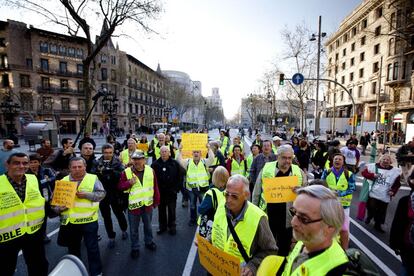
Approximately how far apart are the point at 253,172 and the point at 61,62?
167 feet

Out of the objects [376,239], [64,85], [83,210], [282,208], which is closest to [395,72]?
[376,239]

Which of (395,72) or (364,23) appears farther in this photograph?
(364,23)

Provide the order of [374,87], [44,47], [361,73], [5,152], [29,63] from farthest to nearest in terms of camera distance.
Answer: [44,47] → [29,63] → [361,73] → [374,87] → [5,152]

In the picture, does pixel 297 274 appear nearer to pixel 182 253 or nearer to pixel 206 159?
pixel 182 253

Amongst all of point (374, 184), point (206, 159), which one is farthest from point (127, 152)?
point (374, 184)

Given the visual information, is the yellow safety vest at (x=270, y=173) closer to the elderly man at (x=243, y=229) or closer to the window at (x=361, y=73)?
the elderly man at (x=243, y=229)

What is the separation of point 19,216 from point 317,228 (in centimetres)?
322

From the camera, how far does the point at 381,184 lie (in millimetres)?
4832

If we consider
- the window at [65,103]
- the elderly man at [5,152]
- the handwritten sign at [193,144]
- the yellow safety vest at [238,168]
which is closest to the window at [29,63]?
the window at [65,103]

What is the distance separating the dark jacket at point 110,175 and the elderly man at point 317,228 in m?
3.73

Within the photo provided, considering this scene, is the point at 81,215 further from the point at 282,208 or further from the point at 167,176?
the point at 282,208

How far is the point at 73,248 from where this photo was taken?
3297 mm

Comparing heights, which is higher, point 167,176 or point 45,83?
point 45,83

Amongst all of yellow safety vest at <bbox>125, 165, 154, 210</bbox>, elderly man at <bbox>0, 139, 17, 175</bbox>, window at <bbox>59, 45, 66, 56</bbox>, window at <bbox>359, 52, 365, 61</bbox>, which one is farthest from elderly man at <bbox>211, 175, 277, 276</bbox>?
window at <bbox>59, 45, 66, 56</bbox>
